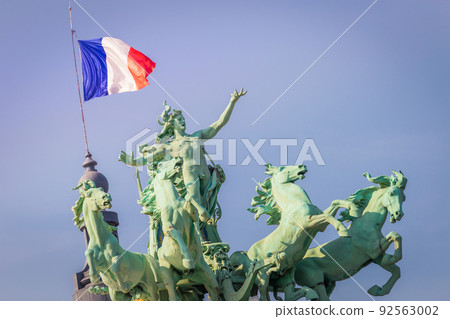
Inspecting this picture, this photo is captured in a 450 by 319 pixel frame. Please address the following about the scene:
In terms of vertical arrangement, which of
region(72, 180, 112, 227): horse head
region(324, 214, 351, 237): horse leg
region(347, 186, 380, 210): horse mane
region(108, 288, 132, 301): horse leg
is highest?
region(347, 186, 380, 210): horse mane

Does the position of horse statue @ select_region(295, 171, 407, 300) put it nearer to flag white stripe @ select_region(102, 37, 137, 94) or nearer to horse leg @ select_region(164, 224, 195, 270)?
horse leg @ select_region(164, 224, 195, 270)

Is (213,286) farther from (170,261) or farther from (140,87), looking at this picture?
(140,87)

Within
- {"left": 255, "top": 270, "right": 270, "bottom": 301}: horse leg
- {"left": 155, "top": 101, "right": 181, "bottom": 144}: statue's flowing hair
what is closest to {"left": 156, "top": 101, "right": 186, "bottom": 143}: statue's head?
{"left": 155, "top": 101, "right": 181, "bottom": 144}: statue's flowing hair

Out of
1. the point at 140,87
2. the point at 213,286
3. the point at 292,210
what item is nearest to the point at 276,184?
the point at 292,210

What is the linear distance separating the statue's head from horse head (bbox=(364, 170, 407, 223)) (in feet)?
A: 14.3

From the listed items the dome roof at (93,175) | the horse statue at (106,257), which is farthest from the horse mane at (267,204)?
the dome roof at (93,175)

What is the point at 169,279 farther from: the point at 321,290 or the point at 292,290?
the point at 321,290

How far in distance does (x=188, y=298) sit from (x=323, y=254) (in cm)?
323

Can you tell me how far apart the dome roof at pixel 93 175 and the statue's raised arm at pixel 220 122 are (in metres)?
6.82

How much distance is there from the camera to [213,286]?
25656 millimetres

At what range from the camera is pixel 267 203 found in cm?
2734

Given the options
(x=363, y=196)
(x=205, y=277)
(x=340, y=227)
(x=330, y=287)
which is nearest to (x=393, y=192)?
(x=363, y=196)

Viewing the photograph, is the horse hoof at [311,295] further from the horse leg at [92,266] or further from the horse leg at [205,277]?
the horse leg at [92,266]

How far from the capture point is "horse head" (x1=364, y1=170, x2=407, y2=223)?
85.8 feet
